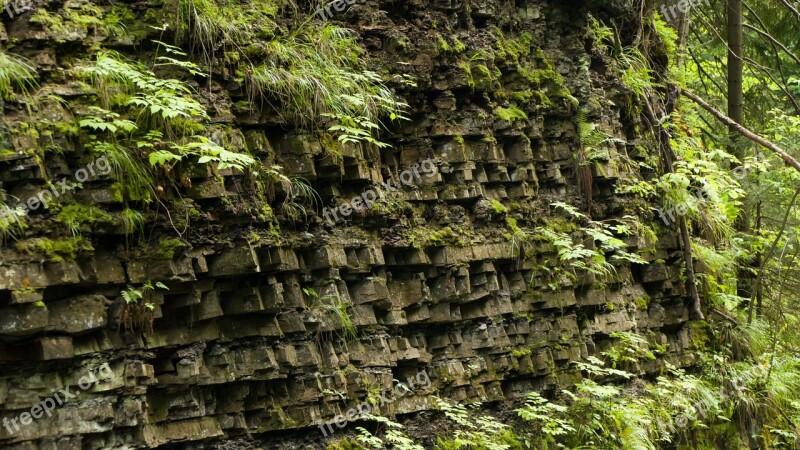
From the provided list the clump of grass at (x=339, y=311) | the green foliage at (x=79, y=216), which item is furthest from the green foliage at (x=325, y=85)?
the green foliage at (x=79, y=216)

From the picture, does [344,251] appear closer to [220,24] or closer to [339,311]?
[339,311]

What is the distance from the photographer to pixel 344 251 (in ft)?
23.9

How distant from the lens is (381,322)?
751 cm

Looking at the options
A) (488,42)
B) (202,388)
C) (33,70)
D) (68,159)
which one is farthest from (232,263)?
(488,42)

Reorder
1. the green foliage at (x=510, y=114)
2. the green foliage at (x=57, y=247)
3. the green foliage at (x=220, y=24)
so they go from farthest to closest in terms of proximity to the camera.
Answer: the green foliage at (x=510, y=114) < the green foliage at (x=220, y=24) < the green foliage at (x=57, y=247)

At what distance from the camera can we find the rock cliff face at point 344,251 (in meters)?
5.56

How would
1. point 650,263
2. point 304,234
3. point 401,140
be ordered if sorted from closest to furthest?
point 304,234 < point 401,140 < point 650,263

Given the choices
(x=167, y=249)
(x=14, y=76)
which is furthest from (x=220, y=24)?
(x=167, y=249)

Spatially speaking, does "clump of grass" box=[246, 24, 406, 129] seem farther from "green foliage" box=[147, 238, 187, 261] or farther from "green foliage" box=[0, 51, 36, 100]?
"green foliage" box=[0, 51, 36, 100]

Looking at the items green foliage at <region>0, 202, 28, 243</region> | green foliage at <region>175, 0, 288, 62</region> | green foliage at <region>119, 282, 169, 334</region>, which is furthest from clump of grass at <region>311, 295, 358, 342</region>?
green foliage at <region>0, 202, 28, 243</region>

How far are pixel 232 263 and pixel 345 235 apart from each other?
1.36 meters

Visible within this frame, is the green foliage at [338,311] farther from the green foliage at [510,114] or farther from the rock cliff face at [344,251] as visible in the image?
the green foliage at [510,114]

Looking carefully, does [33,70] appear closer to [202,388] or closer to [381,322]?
[202,388]

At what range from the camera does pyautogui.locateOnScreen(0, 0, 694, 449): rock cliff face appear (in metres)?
5.56
